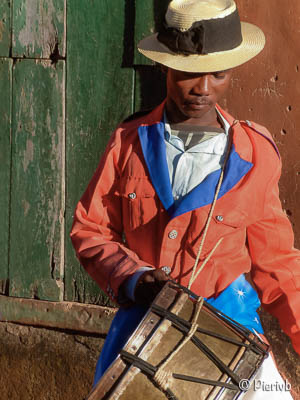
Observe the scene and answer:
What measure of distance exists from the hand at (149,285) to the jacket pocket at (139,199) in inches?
12.7

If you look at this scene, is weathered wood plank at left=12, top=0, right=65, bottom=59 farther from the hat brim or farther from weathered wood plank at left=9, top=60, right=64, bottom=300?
the hat brim

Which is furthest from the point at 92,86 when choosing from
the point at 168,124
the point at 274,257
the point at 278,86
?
the point at 274,257

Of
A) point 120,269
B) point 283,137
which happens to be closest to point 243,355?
point 120,269

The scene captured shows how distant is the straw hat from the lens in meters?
2.73

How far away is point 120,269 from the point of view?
9.06ft

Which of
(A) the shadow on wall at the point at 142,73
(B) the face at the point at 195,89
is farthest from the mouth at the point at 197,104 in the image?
(A) the shadow on wall at the point at 142,73

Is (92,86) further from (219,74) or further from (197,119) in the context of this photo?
(219,74)

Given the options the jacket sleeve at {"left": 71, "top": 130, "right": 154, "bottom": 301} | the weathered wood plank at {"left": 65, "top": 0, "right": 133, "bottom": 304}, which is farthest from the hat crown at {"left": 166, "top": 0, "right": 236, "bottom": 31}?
the weathered wood plank at {"left": 65, "top": 0, "right": 133, "bottom": 304}

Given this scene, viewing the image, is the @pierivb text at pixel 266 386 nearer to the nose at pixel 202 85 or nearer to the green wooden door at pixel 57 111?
the nose at pixel 202 85

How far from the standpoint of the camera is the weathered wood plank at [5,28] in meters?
4.40

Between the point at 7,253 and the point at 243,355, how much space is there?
2.37 meters

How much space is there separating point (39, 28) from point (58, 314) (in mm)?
1593

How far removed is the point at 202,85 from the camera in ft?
9.11

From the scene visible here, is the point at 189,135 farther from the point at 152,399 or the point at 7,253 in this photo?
the point at 7,253
